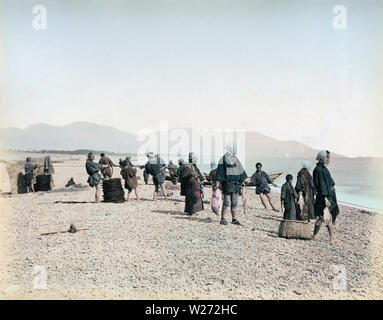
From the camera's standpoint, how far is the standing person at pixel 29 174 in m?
18.0

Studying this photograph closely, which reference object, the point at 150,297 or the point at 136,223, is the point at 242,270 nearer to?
the point at 150,297

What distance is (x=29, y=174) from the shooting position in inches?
723

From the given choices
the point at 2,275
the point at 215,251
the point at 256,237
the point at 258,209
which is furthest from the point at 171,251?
the point at 258,209

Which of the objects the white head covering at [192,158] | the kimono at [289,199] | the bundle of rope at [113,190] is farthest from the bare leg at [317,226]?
the bundle of rope at [113,190]

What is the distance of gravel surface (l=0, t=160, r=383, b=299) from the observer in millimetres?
6387

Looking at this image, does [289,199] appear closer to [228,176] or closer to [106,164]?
[228,176]

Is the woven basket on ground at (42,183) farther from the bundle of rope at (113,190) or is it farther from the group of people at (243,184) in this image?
the group of people at (243,184)

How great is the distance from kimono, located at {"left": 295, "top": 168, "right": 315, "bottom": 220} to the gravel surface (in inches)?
28.5

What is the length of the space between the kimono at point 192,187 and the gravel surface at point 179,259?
0.38 m

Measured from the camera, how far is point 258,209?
14602mm

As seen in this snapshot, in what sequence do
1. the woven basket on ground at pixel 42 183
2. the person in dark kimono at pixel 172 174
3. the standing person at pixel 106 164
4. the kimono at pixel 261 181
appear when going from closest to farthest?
the kimono at pixel 261 181 < the standing person at pixel 106 164 < the woven basket on ground at pixel 42 183 < the person in dark kimono at pixel 172 174

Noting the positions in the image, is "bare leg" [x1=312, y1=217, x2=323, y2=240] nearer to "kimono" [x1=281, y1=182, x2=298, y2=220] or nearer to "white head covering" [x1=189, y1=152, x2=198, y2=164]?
"kimono" [x1=281, y1=182, x2=298, y2=220]

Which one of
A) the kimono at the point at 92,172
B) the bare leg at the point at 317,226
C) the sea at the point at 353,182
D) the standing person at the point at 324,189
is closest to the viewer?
the standing person at the point at 324,189

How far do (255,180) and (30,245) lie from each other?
24.8 ft
